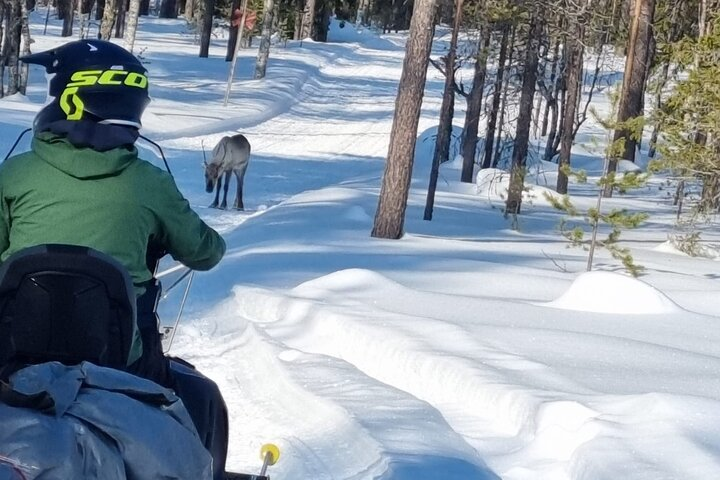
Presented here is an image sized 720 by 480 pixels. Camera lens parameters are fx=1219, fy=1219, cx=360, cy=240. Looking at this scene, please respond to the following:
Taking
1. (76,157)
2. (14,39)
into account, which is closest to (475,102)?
(14,39)

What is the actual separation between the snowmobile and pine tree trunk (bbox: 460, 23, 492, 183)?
21.3 metres

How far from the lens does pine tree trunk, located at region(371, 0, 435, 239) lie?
1598 centimetres

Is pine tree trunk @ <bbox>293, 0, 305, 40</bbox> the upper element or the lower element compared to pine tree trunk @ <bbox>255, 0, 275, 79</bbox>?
upper

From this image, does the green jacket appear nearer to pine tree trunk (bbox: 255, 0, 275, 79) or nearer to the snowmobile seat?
the snowmobile seat

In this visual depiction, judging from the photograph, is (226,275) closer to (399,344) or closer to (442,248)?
(399,344)

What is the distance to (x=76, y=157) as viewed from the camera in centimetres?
361

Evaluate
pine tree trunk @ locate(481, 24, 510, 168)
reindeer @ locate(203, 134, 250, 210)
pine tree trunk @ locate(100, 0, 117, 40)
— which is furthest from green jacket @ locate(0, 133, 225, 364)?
pine tree trunk @ locate(100, 0, 117, 40)

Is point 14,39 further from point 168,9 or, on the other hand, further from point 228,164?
point 168,9

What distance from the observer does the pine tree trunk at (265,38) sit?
147ft

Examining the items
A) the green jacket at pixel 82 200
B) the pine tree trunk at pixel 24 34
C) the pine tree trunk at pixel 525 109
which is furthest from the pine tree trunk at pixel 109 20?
the green jacket at pixel 82 200

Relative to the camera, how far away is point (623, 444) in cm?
615

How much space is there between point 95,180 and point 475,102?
23.5 meters

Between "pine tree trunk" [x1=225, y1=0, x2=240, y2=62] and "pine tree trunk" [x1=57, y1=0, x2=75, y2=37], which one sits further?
"pine tree trunk" [x1=225, y1=0, x2=240, y2=62]

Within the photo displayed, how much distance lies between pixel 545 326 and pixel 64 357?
7.05m
